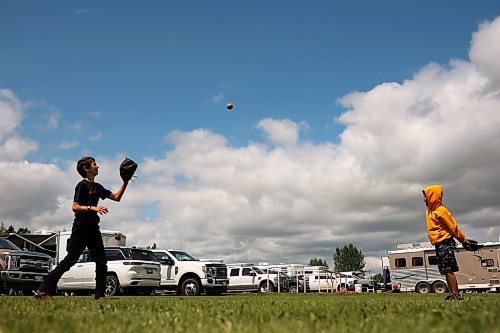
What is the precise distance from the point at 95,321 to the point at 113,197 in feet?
12.8

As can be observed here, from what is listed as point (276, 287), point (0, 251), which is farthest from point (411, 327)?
point (276, 287)

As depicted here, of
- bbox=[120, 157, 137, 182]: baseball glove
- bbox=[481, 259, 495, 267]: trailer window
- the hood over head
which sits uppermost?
bbox=[120, 157, 137, 182]: baseball glove

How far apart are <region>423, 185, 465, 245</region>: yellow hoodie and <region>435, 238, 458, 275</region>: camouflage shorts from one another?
9 cm

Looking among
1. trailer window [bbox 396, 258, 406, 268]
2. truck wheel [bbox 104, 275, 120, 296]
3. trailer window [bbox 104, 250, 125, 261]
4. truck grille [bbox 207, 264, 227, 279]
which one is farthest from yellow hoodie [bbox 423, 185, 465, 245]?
trailer window [bbox 396, 258, 406, 268]

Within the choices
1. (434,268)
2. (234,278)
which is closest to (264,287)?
(234,278)

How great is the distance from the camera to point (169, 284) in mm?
18703

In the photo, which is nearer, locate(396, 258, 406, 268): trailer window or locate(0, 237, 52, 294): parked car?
locate(0, 237, 52, 294): parked car

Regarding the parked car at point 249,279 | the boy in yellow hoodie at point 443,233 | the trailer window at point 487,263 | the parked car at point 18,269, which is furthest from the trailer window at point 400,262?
the boy in yellow hoodie at point 443,233

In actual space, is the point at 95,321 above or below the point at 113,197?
below

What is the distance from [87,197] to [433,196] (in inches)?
225

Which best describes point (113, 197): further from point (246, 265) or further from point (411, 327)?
point (246, 265)

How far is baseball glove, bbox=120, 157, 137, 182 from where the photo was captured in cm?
746

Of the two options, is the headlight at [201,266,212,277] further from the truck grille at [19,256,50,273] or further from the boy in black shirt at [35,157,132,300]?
the boy in black shirt at [35,157,132,300]

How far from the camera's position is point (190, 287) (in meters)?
18.5
